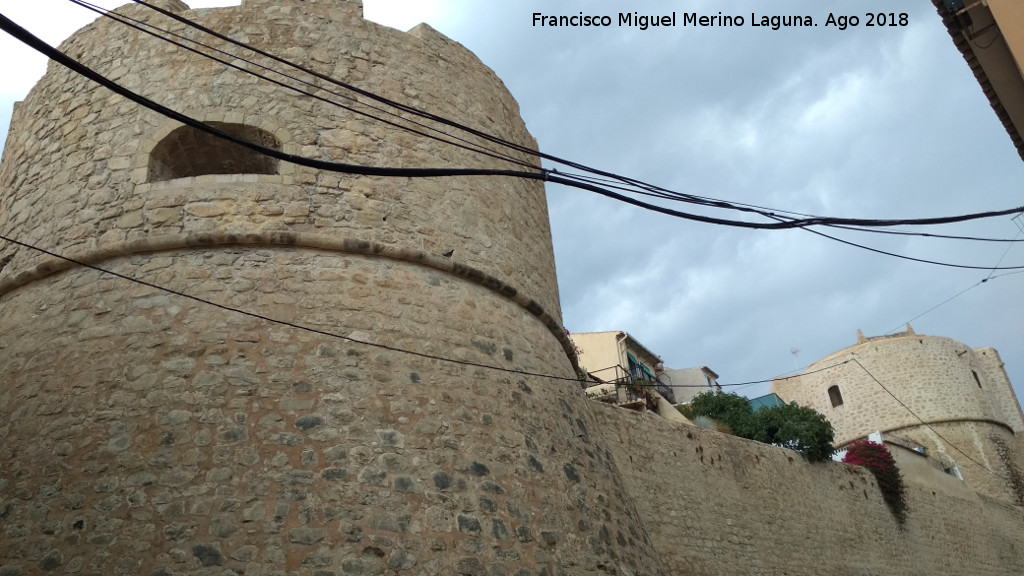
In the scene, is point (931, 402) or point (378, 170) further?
point (931, 402)

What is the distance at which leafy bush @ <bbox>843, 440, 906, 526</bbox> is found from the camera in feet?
45.9

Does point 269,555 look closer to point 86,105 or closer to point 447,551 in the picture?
point 447,551

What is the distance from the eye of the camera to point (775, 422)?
15.3 metres

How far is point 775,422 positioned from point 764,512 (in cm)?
498

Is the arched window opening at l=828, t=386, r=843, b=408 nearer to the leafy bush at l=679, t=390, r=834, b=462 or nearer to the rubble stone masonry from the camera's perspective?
the leafy bush at l=679, t=390, r=834, b=462

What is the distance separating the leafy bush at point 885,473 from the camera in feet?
45.9

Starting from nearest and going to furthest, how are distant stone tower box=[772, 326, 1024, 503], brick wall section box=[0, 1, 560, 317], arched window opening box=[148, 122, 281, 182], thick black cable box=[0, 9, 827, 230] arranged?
thick black cable box=[0, 9, 827, 230], brick wall section box=[0, 1, 560, 317], arched window opening box=[148, 122, 281, 182], distant stone tower box=[772, 326, 1024, 503]

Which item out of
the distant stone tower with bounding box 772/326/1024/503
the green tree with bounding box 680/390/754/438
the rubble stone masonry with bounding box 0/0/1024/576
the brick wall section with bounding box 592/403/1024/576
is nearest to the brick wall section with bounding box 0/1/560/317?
the rubble stone masonry with bounding box 0/0/1024/576

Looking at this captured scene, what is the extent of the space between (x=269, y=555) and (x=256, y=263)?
187cm

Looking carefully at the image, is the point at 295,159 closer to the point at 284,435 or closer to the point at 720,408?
the point at 284,435

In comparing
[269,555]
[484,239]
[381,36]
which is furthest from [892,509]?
[269,555]

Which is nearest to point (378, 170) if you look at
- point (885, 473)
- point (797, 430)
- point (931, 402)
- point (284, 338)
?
point (284, 338)

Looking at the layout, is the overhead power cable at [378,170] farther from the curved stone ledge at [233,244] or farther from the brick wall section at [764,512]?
the brick wall section at [764,512]

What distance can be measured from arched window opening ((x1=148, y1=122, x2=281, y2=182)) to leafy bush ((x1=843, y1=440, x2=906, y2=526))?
11521 millimetres
